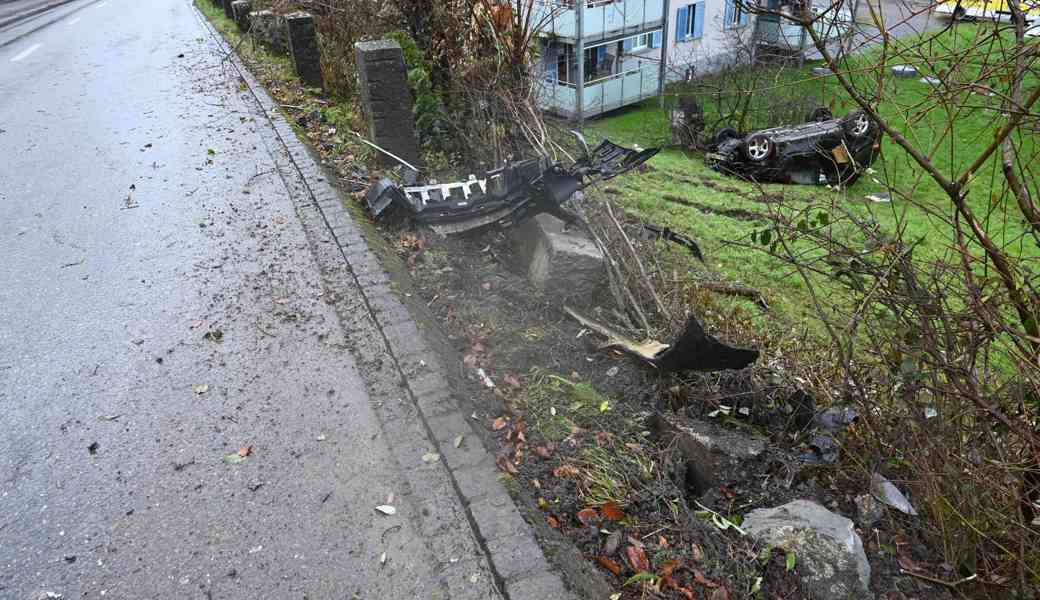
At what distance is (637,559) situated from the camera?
9.30 feet

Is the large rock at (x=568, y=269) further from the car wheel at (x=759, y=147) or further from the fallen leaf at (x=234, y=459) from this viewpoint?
the car wheel at (x=759, y=147)

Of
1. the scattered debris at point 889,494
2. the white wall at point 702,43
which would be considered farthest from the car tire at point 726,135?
the scattered debris at point 889,494

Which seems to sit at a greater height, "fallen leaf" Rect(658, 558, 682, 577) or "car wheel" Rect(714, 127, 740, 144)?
"fallen leaf" Rect(658, 558, 682, 577)

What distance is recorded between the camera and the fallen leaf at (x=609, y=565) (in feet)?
9.12

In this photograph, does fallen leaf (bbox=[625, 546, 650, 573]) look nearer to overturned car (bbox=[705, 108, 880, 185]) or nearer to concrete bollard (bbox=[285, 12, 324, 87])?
concrete bollard (bbox=[285, 12, 324, 87])

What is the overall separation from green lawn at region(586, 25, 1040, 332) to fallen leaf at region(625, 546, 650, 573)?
1842mm

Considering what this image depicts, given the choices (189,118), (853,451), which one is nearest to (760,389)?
(853,451)

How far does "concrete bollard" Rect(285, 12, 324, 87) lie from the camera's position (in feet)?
33.8

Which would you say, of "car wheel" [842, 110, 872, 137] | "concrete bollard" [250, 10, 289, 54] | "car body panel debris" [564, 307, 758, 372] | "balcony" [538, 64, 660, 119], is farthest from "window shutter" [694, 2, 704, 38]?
"car body panel debris" [564, 307, 758, 372]

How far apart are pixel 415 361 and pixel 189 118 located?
7132 millimetres

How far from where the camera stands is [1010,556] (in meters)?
2.75

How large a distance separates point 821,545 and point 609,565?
94 cm

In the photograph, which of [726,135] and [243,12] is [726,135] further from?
[243,12]

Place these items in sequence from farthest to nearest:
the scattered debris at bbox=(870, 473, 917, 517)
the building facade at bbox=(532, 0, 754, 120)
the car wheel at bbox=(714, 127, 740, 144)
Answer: the building facade at bbox=(532, 0, 754, 120), the car wheel at bbox=(714, 127, 740, 144), the scattered debris at bbox=(870, 473, 917, 517)
